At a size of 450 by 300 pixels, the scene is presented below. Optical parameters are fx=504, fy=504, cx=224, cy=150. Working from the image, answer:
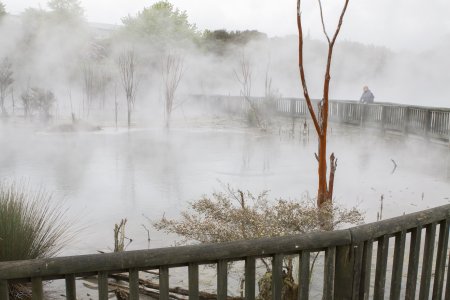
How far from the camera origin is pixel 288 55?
29.3m

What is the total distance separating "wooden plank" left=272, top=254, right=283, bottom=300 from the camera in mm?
1747

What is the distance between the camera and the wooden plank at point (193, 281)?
166 cm

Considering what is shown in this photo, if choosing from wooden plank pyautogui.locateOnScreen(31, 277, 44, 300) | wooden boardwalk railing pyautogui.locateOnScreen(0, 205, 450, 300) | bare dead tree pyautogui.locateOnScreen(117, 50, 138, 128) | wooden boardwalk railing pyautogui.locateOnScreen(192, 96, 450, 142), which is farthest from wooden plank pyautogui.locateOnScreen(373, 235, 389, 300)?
bare dead tree pyautogui.locateOnScreen(117, 50, 138, 128)

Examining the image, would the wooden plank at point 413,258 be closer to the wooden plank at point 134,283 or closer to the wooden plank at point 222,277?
the wooden plank at point 222,277

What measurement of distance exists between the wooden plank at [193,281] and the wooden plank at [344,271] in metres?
0.53

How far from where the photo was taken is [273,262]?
1763 millimetres

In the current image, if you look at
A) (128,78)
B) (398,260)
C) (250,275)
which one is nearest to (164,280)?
(250,275)

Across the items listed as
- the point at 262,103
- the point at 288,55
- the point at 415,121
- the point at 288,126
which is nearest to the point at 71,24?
the point at 288,55

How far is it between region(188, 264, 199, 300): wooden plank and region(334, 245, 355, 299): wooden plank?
1.73ft

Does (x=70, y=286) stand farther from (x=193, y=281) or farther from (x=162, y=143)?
(x=162, y=143)

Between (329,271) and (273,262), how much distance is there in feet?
0.74

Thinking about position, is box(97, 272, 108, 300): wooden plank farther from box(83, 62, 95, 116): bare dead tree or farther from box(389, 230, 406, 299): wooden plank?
box(83, 62, 95, 116): bare dead tree

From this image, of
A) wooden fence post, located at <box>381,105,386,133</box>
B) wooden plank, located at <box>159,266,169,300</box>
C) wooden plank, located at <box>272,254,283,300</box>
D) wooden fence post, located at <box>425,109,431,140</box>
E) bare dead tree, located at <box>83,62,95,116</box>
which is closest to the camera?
wooden plank, located at <box>159,266,169,300</box>

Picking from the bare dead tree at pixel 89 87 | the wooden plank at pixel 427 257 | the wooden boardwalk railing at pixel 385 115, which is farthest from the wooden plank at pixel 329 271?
the bare dead tree at pixel 89 87
